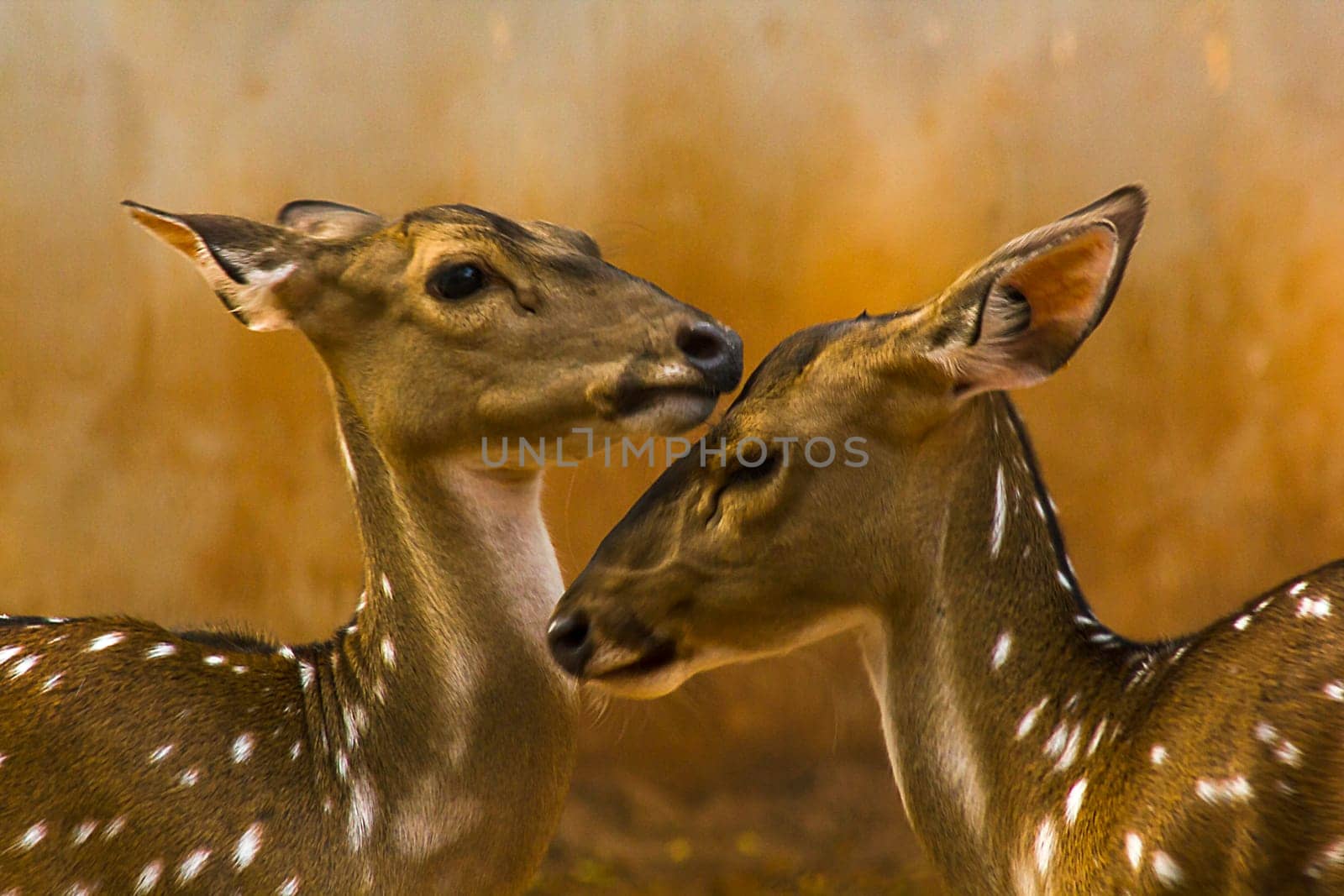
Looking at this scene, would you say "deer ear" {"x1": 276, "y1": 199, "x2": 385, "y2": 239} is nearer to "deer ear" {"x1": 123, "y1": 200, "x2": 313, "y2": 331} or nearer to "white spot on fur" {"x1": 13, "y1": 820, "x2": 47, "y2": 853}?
"deer ear" {"x1": 123, "y1": 200, "x2": 313, "y2": 331}

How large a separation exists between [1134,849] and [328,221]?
1950 mm

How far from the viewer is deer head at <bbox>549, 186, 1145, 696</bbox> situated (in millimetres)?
2033

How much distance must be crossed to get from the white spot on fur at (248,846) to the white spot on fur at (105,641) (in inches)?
18.0

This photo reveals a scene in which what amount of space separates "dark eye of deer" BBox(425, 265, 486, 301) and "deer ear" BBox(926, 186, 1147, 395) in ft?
2.84

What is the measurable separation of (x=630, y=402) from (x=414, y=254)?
504mm

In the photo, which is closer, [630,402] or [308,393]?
[630,402]

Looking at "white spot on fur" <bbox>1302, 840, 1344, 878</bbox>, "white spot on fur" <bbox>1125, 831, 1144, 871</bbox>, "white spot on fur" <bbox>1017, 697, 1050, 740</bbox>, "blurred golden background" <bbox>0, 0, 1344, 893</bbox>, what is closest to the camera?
"white spot on fur" <bbox>1302, 840, 1344, 878</bbox>

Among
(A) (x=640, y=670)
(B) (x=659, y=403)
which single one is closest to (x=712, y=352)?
(B) (x=659, y=403)

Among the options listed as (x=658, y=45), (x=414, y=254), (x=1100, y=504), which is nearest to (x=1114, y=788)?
(x=414, y=254)

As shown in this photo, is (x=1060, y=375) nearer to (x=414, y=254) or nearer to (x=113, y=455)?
(x=414, y=254)

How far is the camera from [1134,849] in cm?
184

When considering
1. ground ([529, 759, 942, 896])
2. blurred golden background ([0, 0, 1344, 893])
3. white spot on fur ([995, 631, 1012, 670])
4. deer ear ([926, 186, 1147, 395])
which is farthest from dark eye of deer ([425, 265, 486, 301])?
ground ([529, 759, 942, 896])

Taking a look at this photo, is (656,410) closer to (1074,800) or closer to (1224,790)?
(1074,800)

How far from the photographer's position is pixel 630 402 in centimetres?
239
